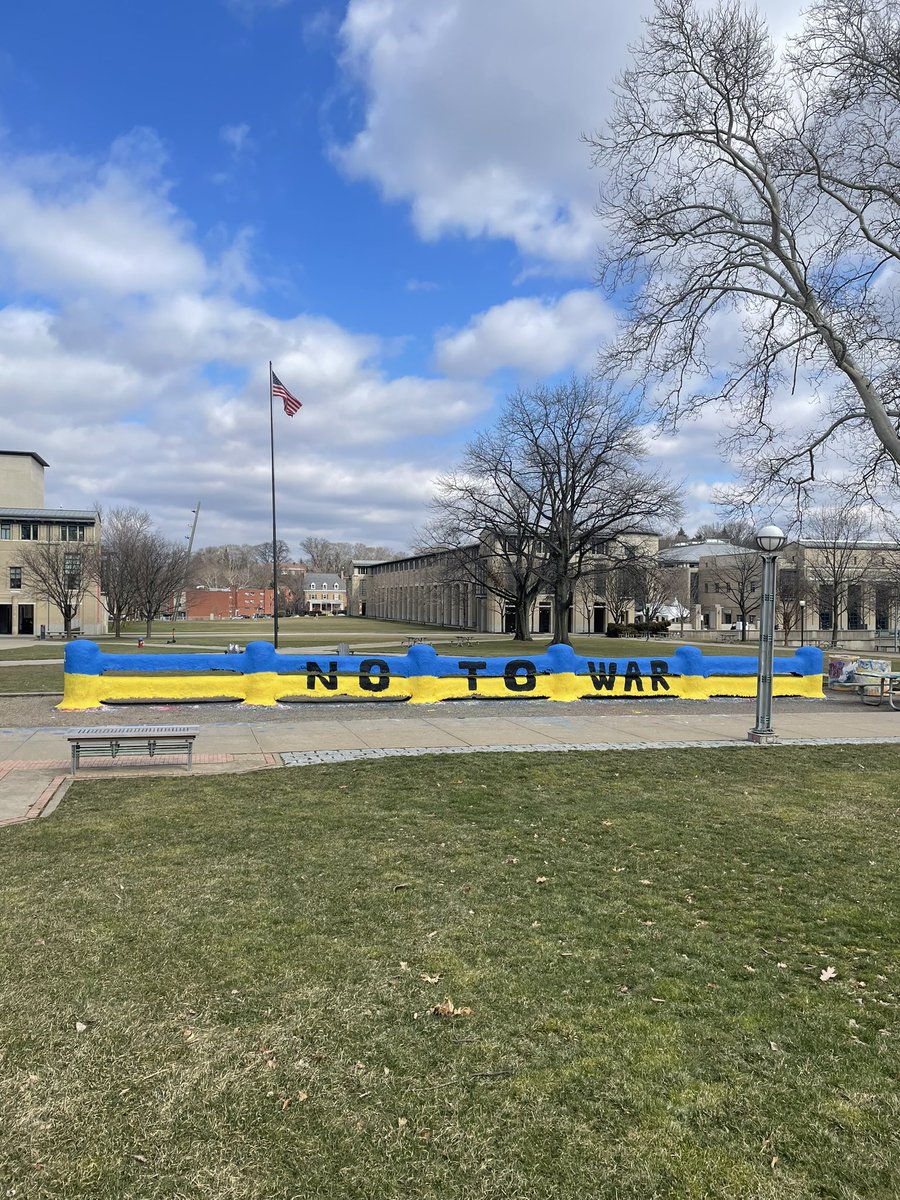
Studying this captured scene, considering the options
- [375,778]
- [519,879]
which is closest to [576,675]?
[375,778]

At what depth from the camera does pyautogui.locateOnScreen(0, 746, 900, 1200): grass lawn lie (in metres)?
2.68

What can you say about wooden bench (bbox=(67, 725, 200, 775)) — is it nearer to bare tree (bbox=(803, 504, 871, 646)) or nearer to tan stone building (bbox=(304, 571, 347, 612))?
bare tree (bbox=(803, 504, 871, 646))

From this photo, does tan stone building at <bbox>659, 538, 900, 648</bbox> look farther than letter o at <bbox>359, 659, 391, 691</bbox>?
Yes

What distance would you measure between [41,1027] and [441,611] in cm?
8550

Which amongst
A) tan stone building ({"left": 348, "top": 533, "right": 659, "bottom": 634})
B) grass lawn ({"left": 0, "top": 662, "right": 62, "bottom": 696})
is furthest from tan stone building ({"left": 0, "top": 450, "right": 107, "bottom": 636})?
grass lawn ({"left": 0, "top": 662, "right": 62, "bottom": 696})

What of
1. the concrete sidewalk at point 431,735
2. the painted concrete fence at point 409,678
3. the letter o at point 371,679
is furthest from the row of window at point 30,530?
the concrete sidewalk at point 431,735

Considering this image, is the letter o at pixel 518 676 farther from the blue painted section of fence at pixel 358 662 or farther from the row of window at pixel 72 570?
the row of window at pixel 72 570

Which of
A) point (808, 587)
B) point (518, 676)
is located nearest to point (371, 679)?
point (518, 676)

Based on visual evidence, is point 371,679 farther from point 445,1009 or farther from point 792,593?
point 792,593

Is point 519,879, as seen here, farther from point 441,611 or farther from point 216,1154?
point 441,611

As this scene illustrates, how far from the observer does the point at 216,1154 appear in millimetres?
2715

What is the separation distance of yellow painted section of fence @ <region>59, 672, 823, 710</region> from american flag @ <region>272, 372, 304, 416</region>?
1211cm

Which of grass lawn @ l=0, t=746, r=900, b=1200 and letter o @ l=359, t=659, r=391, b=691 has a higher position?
letter o @ l=359, t=659, r=391, b=691

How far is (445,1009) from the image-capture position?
12.1ft
